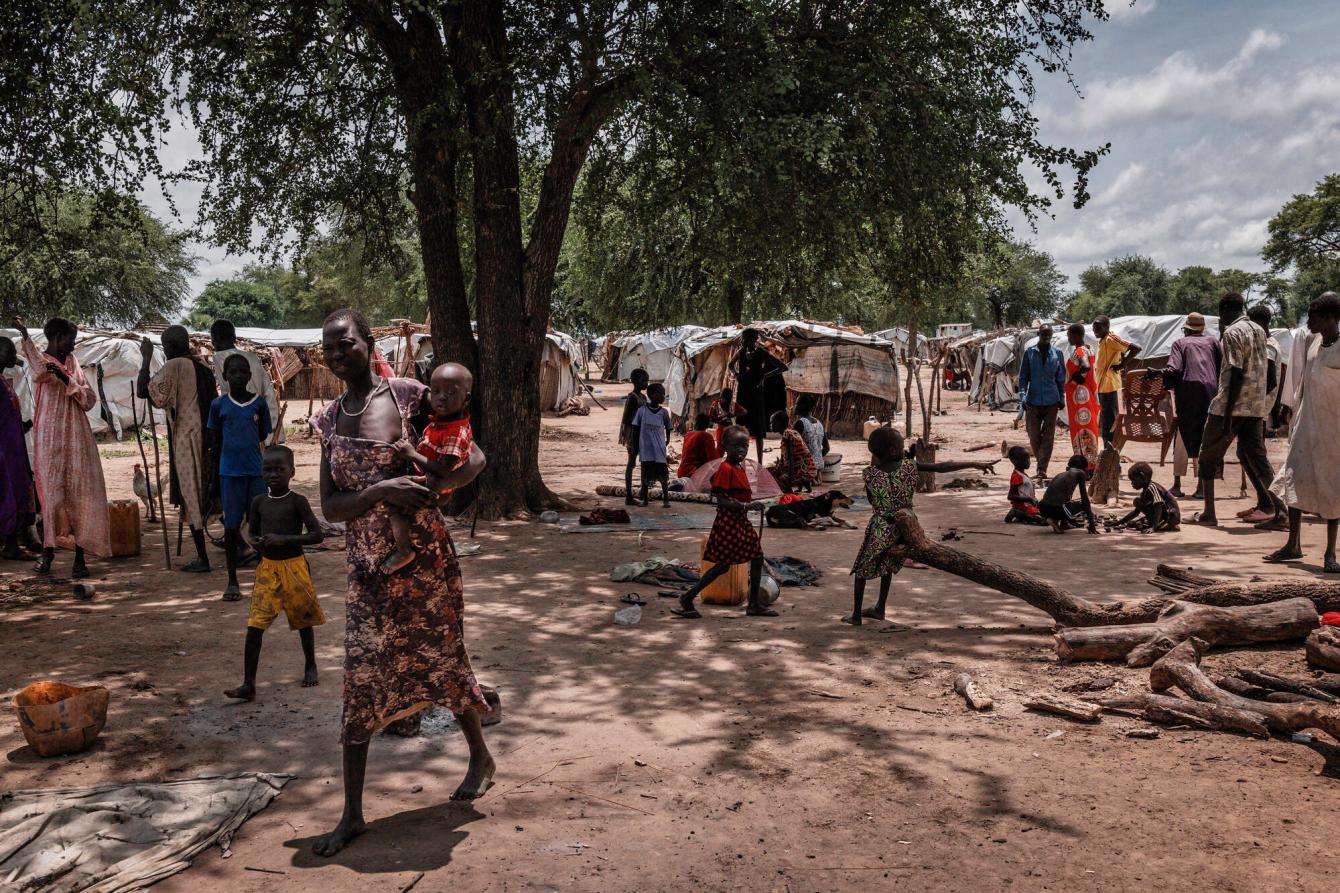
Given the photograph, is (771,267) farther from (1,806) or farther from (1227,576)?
(1,806)

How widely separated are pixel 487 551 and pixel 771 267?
5406 millimetres

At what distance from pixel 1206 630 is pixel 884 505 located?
1.85 meters

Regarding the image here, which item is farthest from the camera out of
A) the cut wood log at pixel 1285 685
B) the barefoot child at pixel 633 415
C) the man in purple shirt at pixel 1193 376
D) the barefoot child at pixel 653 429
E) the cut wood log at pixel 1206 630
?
the barefoot child at pixel 633 415

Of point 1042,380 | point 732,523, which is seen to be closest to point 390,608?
point 732,523

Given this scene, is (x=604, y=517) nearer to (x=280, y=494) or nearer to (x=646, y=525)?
(x=646, y=525)

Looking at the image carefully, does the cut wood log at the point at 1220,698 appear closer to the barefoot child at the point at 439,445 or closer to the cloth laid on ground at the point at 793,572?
the cloth laid on ground at the point at 793,572

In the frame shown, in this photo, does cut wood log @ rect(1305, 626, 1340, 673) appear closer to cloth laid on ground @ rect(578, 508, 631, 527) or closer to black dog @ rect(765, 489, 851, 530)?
black dog @ rect(765, 489, 851, 530)

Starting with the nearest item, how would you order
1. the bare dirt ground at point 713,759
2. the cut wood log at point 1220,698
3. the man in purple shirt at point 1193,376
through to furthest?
the bare dirt ground at point 713,759
the cut wood log at point 1220,698
the man in purple shirt at point 1193,376

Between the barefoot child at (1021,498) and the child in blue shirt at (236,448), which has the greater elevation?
the child in blue shirt at (236,448)

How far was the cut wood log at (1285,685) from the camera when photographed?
13.9 feet

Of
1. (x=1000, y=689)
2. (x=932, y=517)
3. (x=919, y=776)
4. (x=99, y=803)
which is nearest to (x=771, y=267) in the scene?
(x=932, y=517)

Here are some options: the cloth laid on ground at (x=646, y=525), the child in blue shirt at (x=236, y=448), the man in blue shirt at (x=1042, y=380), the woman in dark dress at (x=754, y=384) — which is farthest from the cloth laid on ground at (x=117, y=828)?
the man in blue shirt at (x=1042, y=380)

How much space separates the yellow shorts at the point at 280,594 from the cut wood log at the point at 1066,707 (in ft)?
11.2

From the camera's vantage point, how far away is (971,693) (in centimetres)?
454
